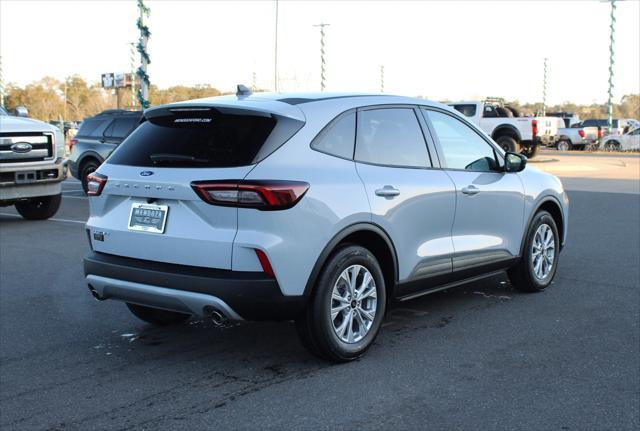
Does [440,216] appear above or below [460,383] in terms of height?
above

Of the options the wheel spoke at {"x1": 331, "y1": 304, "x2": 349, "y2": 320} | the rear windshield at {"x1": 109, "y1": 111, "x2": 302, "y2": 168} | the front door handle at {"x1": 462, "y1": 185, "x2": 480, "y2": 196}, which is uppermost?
the rear windshield at {"x1": 109, "y1": 111, "x2": 302, "y2": 168}

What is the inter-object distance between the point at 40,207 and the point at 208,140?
9.02 metres

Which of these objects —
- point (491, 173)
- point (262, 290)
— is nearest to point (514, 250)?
point (491, 173)

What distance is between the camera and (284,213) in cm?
460

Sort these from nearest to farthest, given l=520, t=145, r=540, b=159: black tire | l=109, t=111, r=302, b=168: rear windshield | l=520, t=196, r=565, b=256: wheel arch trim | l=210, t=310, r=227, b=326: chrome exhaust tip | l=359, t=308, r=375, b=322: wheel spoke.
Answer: l=210, t=310, r=227, b=326: chrome exhaust tip → l=109, t=111, r=302, b=168: rear windshield → l=359, t=308, r=375, b=322: wheel spoke → l=520, t=196, r=565, b=256: wheel arch trim → l=520, t=145, r=540, b=159: black tire

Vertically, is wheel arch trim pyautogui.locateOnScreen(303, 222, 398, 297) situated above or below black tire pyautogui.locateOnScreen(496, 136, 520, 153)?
below

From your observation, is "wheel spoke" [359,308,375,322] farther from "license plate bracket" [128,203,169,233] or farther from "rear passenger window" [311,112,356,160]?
"license plate bracket" [128,203,169,233]

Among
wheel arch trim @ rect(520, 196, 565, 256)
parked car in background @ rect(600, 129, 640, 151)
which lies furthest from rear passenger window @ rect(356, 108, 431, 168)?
parked car in background @ rect(600, 129, 640, 151)

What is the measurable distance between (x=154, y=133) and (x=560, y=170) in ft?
69.0

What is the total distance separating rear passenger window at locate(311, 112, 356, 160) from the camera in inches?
199

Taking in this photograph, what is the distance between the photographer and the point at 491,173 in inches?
260

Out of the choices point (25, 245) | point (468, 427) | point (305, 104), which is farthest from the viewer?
point (25, 245)

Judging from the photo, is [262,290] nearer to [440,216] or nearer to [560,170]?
[440,216]

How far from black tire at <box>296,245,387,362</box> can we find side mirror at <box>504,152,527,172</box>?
2.09m
